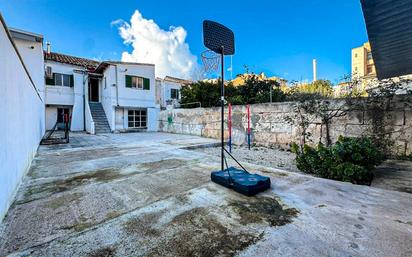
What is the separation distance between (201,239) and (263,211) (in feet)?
2.49

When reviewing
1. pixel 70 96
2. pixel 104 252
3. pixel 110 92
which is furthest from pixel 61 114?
pixel 104 252

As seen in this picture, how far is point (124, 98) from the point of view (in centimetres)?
1401

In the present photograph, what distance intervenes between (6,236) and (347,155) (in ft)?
13.7

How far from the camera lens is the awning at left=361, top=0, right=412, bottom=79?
218 centimetres

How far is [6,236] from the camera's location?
1.62 m

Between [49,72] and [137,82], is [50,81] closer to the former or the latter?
[49,72]

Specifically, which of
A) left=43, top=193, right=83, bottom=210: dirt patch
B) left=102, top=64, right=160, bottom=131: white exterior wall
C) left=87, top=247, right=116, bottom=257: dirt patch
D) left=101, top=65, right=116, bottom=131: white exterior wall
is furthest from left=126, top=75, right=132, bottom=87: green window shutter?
left=87, top=247, right=116, bottom=257: dirt patch

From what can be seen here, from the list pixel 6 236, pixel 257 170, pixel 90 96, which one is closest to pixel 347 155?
pixel 257 170

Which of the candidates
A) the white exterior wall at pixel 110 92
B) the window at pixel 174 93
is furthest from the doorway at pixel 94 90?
the window at pixel 174 93

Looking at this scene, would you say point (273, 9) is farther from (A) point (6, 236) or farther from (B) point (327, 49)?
(A) point (6, 236)

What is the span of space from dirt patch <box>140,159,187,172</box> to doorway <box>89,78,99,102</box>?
14132mm

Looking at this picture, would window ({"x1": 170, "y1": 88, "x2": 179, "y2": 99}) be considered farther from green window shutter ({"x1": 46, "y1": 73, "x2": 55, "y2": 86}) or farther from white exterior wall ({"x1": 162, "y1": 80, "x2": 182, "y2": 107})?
green window shutter ({"x1": 46, "y1": 73, "x2": 55, "y2": 86})

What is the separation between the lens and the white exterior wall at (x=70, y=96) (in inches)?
555

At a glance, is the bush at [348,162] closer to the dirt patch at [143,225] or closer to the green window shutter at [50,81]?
the dirt patch at [143,225]
